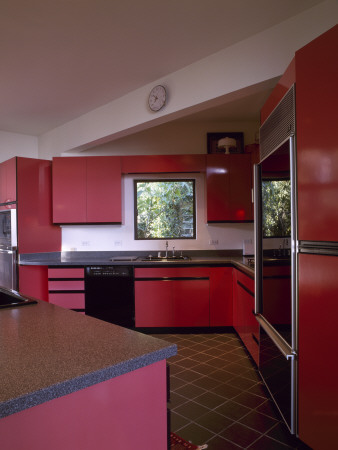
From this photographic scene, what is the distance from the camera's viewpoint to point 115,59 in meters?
3.02

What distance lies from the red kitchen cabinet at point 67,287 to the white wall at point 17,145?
7.14 ft

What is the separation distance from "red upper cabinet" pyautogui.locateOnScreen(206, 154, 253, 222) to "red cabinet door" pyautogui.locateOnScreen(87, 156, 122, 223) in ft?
3.97

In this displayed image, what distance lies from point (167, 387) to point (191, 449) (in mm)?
986

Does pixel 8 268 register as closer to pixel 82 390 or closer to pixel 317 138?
pixel 82 390

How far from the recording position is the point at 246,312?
329 cm

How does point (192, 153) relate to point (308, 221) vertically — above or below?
above

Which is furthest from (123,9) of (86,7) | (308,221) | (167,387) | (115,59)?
(167,387)

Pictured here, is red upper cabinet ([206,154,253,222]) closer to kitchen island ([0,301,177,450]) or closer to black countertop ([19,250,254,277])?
black countertop ([19,250,254,277])

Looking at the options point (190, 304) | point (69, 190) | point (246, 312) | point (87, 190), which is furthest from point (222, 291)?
point (69, 190)

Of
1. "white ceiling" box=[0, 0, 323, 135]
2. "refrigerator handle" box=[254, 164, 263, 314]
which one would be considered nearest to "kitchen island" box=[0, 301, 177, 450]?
"refrigerator handle" box=[254, 164, 263, 314]

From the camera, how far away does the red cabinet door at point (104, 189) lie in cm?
446

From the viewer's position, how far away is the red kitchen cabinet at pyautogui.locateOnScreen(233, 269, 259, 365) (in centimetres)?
299

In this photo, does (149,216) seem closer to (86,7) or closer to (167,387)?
(86,7)

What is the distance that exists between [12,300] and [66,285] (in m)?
2.15
